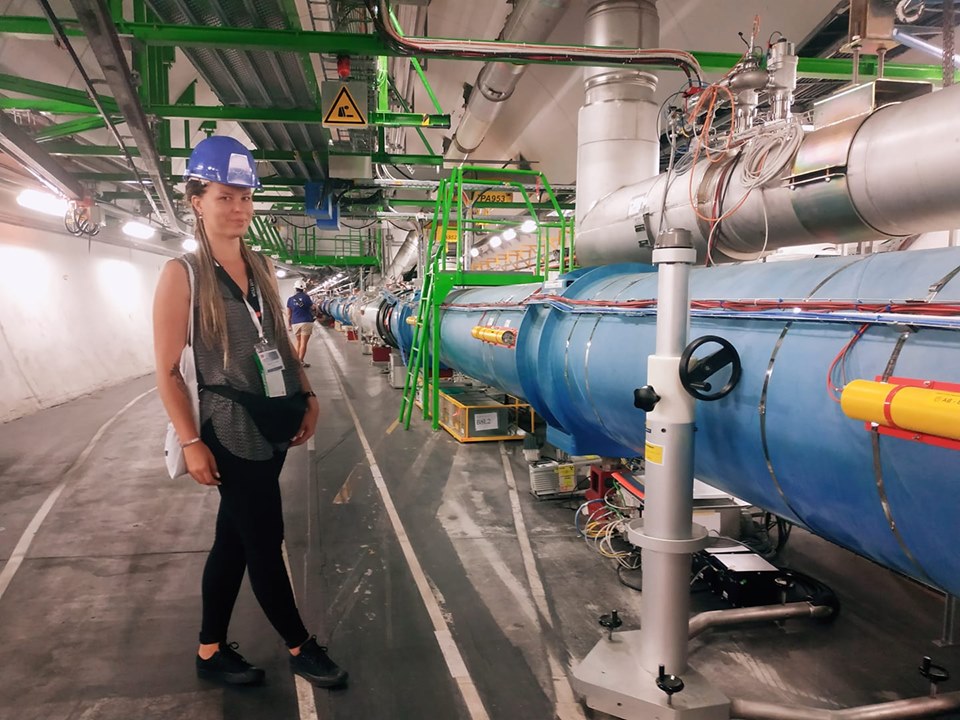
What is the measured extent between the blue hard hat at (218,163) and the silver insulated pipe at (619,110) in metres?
2.31

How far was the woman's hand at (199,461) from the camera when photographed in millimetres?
1971

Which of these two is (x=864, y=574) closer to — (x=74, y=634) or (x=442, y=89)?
(x=74, y=634)

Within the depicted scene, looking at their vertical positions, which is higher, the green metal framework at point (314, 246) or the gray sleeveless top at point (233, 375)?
the green metal framework at point (314, 246)

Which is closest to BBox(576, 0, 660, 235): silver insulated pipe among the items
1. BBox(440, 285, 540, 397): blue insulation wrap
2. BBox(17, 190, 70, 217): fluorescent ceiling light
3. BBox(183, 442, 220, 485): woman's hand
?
BBox(440, 285, 540, 397): blue insulation wrap

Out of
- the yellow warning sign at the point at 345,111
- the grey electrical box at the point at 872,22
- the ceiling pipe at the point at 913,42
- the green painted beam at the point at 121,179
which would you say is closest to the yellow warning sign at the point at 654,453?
the grey electrical box at the point at 872,22

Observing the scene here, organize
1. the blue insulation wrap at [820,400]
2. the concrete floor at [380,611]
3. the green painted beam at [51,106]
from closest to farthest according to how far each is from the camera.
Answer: the blue insulation wrap at [820,400], the concrete floor at [380,611], the green painted beam at [51,106]

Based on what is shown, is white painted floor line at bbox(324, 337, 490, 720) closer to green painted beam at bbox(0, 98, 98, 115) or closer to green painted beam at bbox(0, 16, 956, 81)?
green painted beam at bbox(0, 16, 956, 81)

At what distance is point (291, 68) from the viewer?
4.78 m

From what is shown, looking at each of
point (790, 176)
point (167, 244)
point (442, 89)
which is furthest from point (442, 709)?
point (167, 244)

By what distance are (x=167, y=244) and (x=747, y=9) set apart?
500 inches

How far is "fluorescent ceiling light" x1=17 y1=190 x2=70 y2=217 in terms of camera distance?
7.67 meters

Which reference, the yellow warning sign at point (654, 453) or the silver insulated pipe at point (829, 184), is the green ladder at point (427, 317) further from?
the yellow warning sign at point (654, 453)

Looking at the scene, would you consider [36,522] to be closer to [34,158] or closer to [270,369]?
[270,369]

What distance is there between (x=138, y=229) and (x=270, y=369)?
10874 mm
